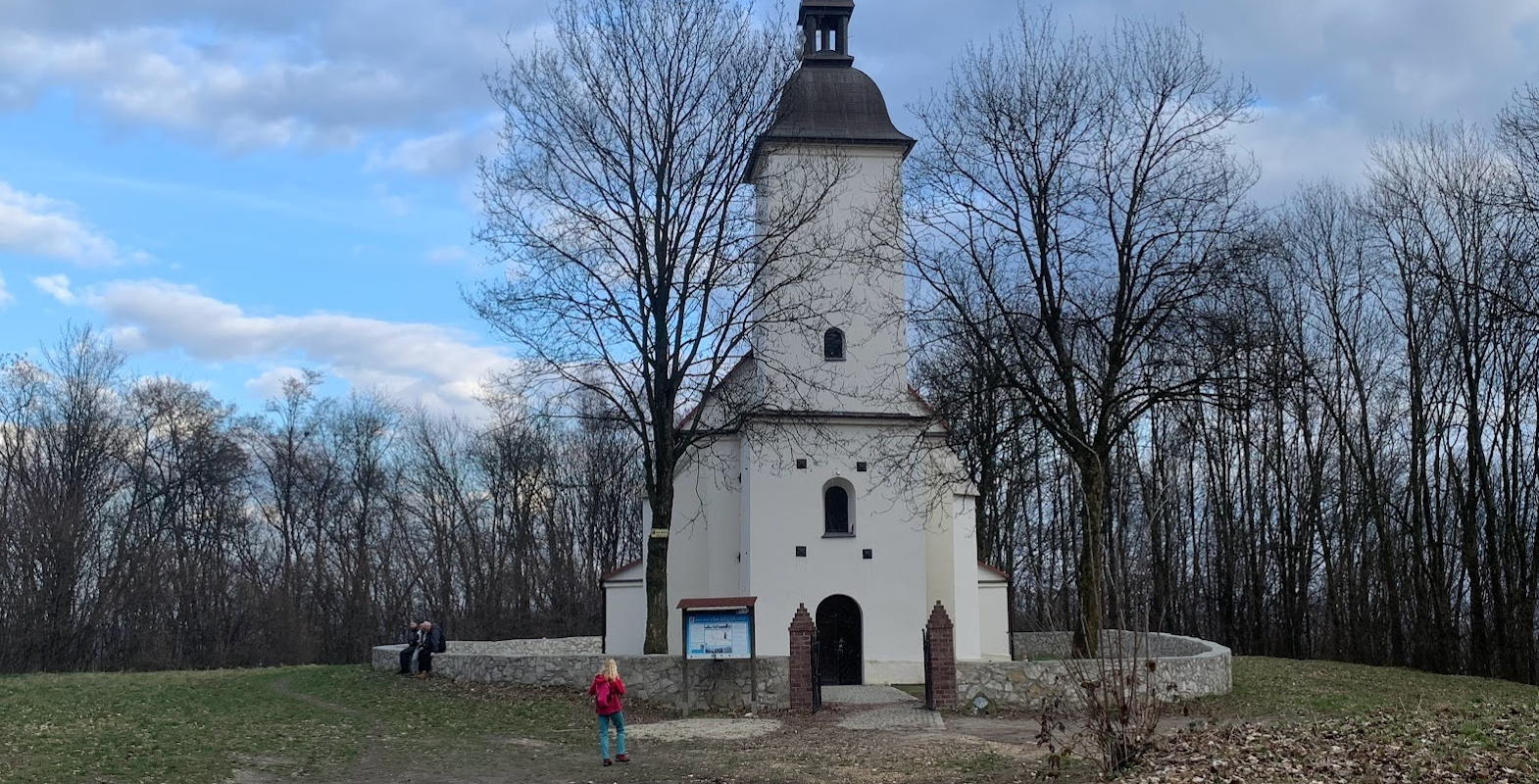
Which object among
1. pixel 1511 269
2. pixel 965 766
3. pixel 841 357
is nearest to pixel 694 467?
pixel 841 357

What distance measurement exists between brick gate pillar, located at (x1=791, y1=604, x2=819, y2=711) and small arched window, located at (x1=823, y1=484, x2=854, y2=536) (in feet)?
17.4

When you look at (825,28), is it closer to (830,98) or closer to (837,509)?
(830,98)

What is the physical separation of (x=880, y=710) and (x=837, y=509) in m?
5.99

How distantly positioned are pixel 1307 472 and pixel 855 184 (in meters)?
20.1

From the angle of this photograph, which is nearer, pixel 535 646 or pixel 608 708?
pixel 608 708

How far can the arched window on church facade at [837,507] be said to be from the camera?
23.5 m

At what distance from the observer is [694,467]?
25.8 metres

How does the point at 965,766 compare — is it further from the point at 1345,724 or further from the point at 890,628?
the point at 890,628

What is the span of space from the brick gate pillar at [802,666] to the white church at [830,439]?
397cm

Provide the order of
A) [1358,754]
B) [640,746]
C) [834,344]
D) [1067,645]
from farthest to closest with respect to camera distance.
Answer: [1067,645] < [834,344] < [640,746] < [1358,754]

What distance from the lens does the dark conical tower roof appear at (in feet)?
77.8

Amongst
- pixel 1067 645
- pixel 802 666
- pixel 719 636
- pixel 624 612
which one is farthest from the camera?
pixel 1067 645

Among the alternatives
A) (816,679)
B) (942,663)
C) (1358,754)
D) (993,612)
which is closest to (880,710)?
(816,679)

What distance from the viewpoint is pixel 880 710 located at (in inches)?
720
